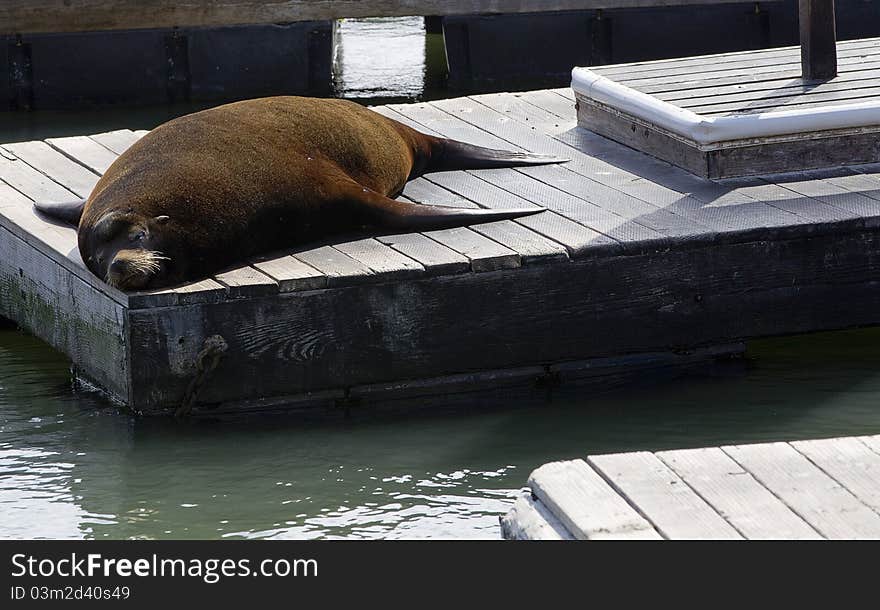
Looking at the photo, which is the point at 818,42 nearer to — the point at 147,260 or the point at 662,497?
the point at 147,260

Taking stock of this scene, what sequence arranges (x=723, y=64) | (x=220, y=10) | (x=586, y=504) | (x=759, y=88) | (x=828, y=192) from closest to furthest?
(x=586, y=504), (x=828, y=192), (x=759, y=88), (x=723, y=64), (x=220, y=10)

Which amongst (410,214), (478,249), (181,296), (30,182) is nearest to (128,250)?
(181,296)

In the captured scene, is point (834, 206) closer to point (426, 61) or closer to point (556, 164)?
point (556, 164)

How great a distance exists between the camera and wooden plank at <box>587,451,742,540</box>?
3250 mm

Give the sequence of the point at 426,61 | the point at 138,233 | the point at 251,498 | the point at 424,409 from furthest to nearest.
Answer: the point at 426,61 → the point at 424,409 → the point at 138,233 → the point at 251,498

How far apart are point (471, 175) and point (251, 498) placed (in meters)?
2.10

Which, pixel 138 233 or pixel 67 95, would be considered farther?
pixel 67 95

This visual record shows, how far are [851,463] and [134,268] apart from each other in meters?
2.33

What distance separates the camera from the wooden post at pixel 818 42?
6.59m

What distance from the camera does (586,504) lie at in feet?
11.0

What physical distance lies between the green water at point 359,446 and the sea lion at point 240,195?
1.82 ft

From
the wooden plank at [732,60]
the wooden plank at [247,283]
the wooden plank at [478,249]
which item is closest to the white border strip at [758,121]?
the wooden plank at [732,60]
